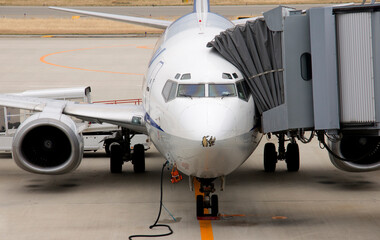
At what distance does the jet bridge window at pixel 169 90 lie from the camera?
16078 mm

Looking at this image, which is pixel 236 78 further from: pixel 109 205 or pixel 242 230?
pixel 109 205

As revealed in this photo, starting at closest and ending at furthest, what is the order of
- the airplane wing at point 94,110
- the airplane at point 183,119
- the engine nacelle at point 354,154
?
the airplane at point 183,119
the engine nacelle at point 354,154
the airplane wing at point 94,110

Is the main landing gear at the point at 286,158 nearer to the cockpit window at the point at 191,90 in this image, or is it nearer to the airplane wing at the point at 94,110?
the airplane wing at the point at 94,110

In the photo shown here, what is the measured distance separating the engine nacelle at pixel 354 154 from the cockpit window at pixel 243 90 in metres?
3.77

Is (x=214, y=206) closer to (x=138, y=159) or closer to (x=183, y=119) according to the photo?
(x=183, y=119)

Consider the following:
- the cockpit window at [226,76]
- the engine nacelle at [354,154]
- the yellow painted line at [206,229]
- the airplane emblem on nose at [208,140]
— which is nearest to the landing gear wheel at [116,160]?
the yellow painted line at [206,229]

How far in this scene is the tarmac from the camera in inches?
623

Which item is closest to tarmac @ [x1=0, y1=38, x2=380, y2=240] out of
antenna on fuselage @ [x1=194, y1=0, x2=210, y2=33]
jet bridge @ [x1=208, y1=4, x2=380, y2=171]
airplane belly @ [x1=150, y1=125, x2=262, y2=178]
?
airplane belly @ [x1=150, y1=125, x2=262, y2=178]

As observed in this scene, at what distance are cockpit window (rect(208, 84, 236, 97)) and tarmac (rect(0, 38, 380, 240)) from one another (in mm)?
2889

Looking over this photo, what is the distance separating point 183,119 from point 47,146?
20.9 feet

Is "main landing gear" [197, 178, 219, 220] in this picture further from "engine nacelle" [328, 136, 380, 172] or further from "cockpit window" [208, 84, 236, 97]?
"engine nacelle" [328, 136, 380, 172]

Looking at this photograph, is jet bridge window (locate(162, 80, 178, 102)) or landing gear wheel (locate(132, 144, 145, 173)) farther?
landing gear wheel (locate(132, 144, 145, 173))

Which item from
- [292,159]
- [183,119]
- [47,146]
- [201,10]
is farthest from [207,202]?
[201,10]

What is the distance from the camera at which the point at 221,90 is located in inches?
617
